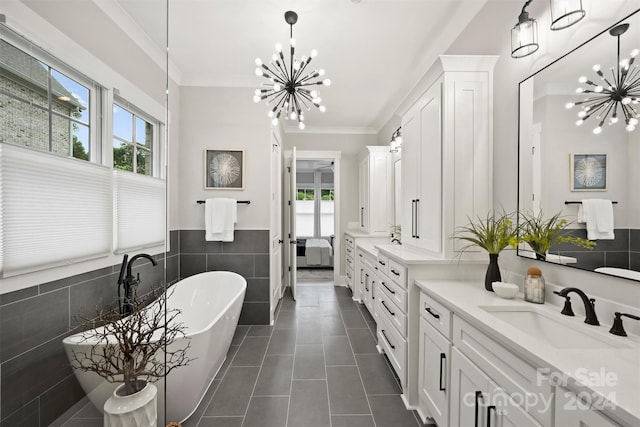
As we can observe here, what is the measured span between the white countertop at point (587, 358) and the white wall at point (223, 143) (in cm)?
242

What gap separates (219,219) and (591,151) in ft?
9.87

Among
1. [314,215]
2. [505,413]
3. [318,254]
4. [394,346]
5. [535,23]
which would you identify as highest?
[535,23]

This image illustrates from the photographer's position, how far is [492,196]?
6.15 feet

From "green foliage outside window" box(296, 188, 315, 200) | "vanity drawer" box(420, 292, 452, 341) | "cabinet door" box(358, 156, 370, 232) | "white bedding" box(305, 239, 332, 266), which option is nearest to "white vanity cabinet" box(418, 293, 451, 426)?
"vanity drawer" box(420, 292, 452, 341)

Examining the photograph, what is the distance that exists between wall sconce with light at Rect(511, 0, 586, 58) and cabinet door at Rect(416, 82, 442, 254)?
489mm

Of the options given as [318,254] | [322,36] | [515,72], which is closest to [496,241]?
[515,72]

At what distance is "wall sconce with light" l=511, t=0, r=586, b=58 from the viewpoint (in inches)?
48.7

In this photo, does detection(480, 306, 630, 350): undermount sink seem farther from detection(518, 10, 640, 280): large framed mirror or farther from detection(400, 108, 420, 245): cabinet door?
detection(400, 108, 420, 245): cabinet door

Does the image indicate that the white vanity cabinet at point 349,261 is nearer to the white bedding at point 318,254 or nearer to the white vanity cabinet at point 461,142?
the white bedding at point 318,254

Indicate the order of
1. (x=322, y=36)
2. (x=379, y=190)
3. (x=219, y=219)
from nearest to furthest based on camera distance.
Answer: (x=322, y=36) → (x=219, y=219) → (x=379, y=190)

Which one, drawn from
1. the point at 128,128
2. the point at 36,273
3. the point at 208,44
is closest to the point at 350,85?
the point at 208,44

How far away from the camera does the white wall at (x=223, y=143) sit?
308 cm

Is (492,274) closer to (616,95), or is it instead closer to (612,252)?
(612,252)

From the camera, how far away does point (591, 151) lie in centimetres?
119
